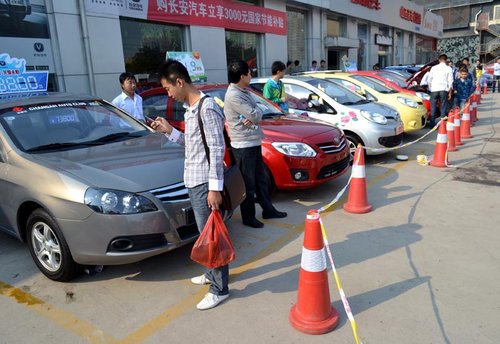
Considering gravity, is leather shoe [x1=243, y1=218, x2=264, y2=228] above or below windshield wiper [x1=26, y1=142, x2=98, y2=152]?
below

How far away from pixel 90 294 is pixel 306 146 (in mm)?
3018

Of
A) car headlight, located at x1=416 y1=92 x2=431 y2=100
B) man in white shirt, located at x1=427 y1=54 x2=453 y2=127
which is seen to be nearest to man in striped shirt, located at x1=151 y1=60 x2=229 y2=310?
man in white shirt, located at x1=427 y1=54 x2=453 y2=127

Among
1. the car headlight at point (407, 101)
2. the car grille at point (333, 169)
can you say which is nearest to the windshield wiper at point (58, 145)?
the car grille at point (333, 169)

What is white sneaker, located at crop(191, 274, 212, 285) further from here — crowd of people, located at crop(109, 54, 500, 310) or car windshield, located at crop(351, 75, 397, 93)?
car windshield, located at crop(351, 75, 397, 93)

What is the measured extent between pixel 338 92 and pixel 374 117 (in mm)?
1031

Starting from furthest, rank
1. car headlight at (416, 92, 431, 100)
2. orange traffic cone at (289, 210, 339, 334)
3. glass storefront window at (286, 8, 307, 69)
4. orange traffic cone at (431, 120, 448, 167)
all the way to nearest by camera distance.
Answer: glass storefront window at (286, 8, 307, 69) → car headlight at (416, 92, 431, 100) → orange traffic cone at (431, 120, 448, 167) → orange traffic cone at (289, 210, 339, 334)

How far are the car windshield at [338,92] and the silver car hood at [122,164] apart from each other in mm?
4357

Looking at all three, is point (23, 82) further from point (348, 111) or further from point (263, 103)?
point (348, 111)

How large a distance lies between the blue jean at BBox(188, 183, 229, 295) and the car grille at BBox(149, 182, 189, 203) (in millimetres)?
377

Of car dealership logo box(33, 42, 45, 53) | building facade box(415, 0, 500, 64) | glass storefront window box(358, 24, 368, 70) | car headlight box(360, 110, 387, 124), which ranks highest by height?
building facade box(415, 0, 500, 64)

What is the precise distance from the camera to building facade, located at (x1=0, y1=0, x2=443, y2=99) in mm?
9133

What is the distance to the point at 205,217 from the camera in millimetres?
2971

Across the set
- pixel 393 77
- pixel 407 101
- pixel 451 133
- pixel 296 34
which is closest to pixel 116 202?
pixel 451 133

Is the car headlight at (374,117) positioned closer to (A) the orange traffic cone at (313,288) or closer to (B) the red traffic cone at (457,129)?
(B) the red traffic cone at (457,129)
